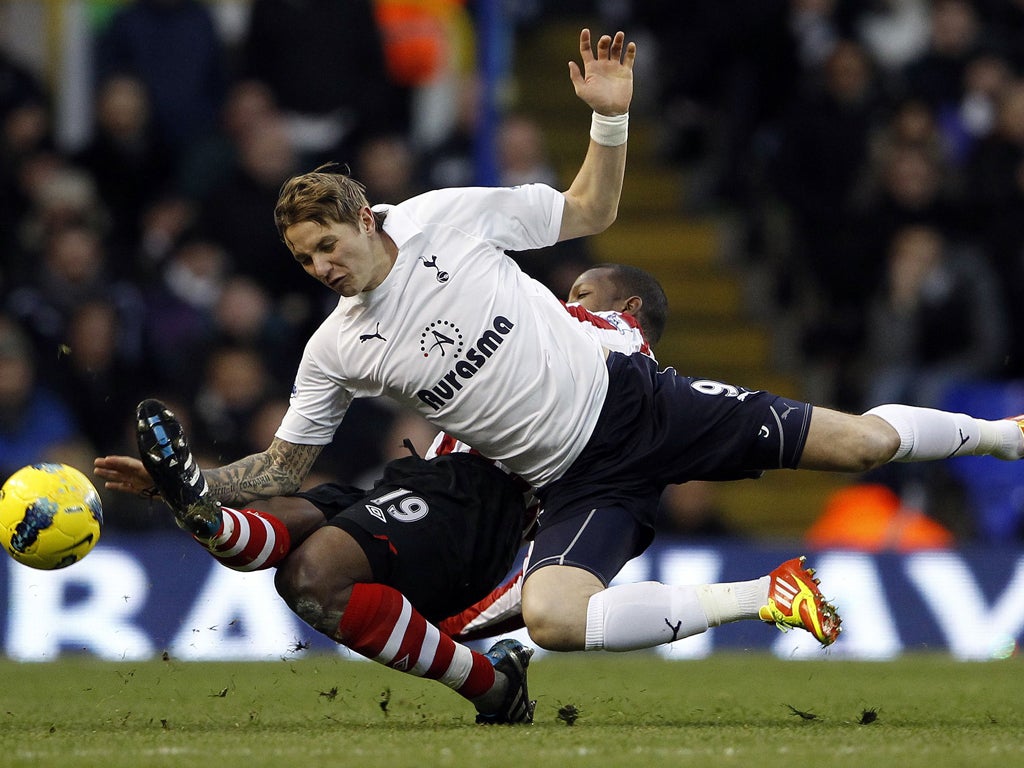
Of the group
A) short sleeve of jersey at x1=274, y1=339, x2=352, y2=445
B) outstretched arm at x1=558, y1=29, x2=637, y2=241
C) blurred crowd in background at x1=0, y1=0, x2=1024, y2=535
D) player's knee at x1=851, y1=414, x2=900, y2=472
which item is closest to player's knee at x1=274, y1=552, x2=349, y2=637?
short sleeve of jersey at x1=274, y1=339, x2=352, y2=445

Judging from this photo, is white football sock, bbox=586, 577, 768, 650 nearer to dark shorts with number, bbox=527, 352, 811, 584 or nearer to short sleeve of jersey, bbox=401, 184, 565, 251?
dark shorts with number, bbox=527, 352, 811, 584

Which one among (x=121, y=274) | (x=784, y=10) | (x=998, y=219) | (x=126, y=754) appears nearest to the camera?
(x=126, y=754)

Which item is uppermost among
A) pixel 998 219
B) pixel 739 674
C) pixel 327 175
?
pixel 327 175

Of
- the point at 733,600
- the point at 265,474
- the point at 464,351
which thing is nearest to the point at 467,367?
the point at 464,351

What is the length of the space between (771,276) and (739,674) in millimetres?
5965

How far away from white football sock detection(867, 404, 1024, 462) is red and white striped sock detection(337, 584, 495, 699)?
5.43 feet

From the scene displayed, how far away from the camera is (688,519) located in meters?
10.7

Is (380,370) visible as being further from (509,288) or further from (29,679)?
(29,679)

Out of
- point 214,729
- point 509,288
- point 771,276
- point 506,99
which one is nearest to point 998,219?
point 771,276

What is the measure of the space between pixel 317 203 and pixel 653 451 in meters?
1.41

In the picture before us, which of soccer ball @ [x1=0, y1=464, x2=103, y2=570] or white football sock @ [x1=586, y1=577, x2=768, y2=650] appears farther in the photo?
soccer ball @ [x1=0, y1=464, x2=103, y2=570]

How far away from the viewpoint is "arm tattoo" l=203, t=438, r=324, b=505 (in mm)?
6059

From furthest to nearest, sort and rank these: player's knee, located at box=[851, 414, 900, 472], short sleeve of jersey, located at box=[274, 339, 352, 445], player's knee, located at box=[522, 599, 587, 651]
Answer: short sleeve of jersey, located at box=[274, 339, 352, 445]
player's knee, located at box=[851, 414, 900, 472]
player's knee, located at box=[522, 599, 587, 651]

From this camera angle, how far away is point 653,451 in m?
6.07
